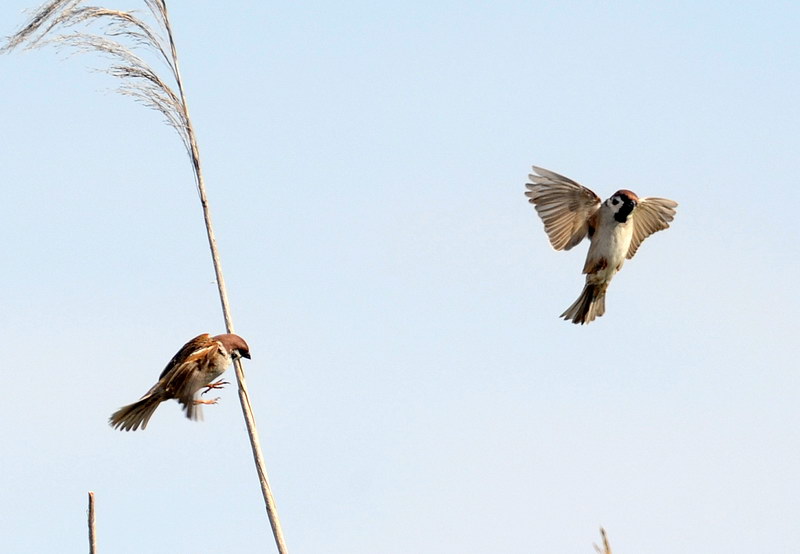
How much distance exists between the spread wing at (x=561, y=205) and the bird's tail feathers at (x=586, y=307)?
0.36 m

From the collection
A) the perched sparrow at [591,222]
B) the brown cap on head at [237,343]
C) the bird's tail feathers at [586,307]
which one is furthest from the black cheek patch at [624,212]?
the brown cap on head at [237,343]

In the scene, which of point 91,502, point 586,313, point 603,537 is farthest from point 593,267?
point 603,537

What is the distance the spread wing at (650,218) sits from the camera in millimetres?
7395

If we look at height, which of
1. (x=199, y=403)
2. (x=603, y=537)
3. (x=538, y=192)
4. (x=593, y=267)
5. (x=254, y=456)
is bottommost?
(x=603, y=537)

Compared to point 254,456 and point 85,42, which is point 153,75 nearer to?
point 85,42

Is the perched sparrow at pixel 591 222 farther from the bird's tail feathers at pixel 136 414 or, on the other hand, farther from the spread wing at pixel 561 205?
the bird's tail feathers at pixel 136 414

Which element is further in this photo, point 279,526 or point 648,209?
point 648,209

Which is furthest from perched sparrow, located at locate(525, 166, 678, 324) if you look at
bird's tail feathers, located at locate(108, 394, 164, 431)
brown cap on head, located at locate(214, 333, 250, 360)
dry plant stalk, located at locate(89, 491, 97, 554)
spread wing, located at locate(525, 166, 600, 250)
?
dry plant stalk, located at locate(89, 491, 97, 554)

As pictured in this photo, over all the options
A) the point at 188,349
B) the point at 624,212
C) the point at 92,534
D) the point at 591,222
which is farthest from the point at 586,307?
the point at 92,534

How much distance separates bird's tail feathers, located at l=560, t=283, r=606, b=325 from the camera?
7332mm

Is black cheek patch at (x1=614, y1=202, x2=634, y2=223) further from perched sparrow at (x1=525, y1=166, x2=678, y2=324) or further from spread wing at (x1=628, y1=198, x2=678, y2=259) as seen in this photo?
spread wing at (x1=628, y1=198, x2=678, y2=259)

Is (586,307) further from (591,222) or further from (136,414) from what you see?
(136,414)

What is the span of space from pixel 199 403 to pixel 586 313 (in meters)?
2.84

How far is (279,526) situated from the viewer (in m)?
3.72
